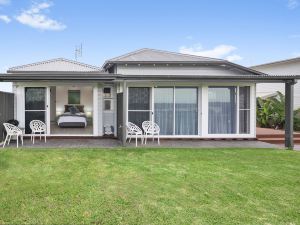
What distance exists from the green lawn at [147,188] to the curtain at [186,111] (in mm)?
3370

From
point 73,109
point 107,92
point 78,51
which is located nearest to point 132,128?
point 107,92

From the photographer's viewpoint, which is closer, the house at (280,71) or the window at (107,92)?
the window at (107,92)

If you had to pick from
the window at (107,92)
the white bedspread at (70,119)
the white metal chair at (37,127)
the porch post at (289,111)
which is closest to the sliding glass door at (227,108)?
the porch post at (289,111)

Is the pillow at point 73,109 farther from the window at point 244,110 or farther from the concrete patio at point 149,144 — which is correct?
the window at point 244,110

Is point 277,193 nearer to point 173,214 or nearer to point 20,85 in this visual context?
point 173,214

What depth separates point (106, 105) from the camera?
522 inches

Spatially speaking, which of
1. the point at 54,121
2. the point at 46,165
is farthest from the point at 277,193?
the point at 54,121

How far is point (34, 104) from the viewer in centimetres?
1259

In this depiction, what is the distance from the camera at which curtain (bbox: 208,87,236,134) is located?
12.7m

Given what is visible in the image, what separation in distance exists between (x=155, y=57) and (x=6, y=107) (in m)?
7.93

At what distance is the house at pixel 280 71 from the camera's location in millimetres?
19062

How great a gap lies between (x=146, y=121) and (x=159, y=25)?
1243cm

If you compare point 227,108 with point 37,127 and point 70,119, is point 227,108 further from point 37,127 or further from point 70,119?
point 70,119

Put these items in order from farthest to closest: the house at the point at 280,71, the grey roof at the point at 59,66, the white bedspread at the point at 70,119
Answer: the house at the point at 280,71 → the grey roof at the point at 59,66 → the white bedspread at the point at 70,119
